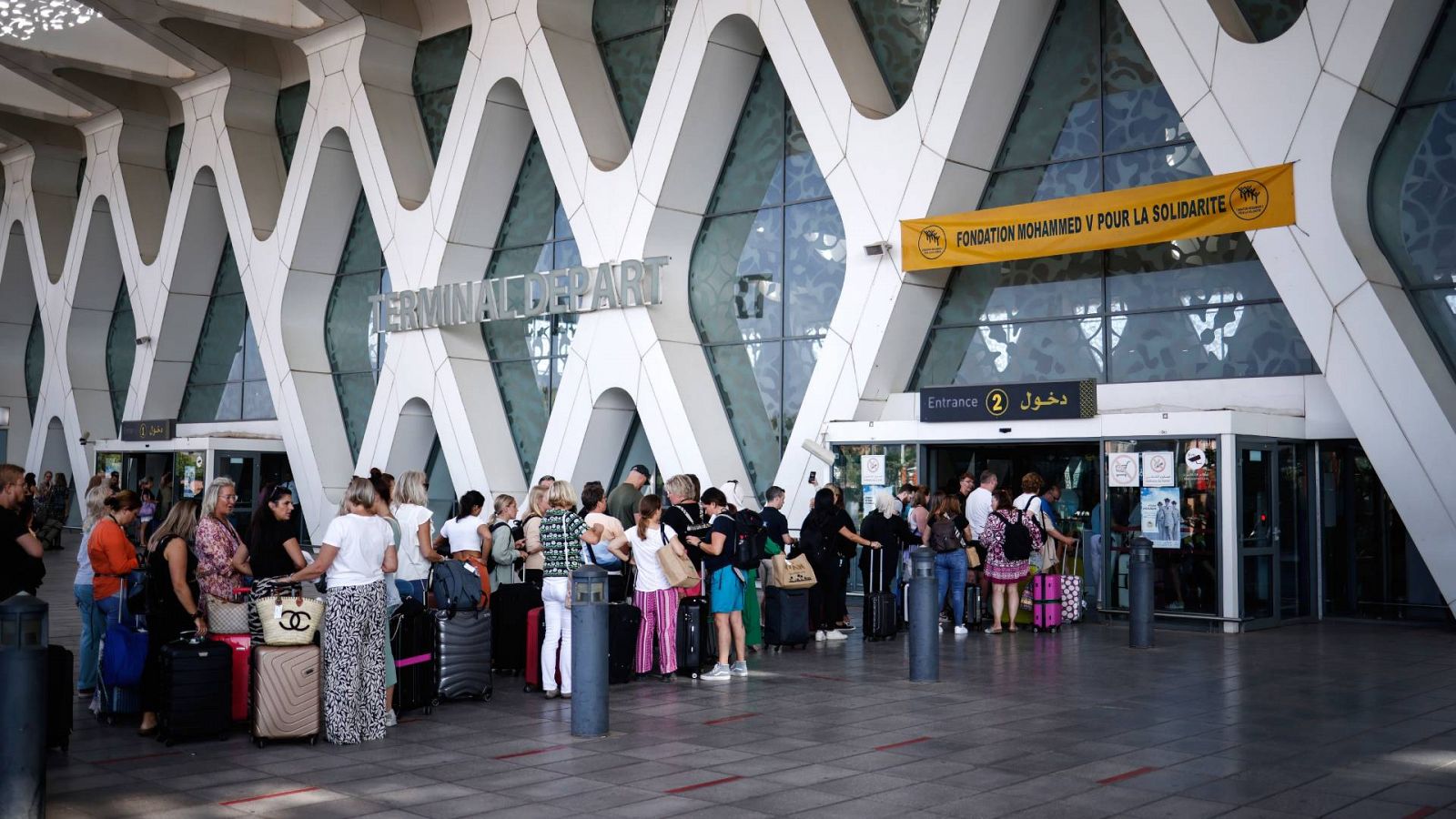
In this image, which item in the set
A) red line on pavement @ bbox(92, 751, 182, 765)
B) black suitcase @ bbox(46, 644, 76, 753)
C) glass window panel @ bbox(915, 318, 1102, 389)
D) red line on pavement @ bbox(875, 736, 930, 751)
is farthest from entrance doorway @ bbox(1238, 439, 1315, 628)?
black suitcase @ bbox(46, 644, 76, 753)

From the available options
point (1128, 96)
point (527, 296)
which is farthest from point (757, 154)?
point (1128, 96)

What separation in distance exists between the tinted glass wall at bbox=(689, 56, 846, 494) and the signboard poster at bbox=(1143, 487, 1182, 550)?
20.4 feet

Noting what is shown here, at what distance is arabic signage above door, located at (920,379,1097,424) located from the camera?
14.5m

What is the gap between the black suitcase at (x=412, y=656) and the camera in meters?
8.94

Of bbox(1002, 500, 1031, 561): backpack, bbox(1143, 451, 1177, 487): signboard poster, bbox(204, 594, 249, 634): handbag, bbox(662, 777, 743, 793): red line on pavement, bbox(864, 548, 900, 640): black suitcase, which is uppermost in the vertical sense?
bbox(1143, 451, 1177, 487): signboard poster

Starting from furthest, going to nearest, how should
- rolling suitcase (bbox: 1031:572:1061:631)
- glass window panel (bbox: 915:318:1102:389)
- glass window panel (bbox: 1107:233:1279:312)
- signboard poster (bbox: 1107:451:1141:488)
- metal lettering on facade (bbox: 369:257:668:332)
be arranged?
metal lettering on facade (bbox: 369:257:668:332), glass window panel (bbox: 915:318:1102:389), glass window panel (bbox: 1107:233:1279:312), signboard poster (bbox: 1107:451:1141:488), rolling suitcase (bbox: 1031:572:1061:631)

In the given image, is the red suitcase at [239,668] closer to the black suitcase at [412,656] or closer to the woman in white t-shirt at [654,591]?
the black suitcase at [412,656]

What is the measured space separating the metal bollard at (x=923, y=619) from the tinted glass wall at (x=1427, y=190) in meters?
7.54

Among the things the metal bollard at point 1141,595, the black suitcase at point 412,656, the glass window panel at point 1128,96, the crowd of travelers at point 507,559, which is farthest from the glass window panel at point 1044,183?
the black suitcase at point 412,656

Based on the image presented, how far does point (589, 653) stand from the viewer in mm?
8016

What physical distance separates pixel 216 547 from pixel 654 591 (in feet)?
11.4

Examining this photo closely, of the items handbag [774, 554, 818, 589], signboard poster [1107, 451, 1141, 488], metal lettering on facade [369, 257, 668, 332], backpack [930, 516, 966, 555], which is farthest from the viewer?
metal lettering on facade [369, 257, 668, 332]

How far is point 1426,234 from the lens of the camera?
1417 cm

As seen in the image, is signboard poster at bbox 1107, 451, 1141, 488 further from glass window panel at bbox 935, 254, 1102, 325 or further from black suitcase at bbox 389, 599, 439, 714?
black suitcase at bbox 389, 599, 439, 714
